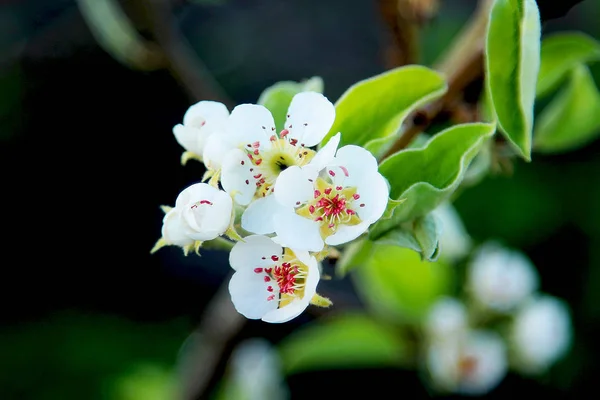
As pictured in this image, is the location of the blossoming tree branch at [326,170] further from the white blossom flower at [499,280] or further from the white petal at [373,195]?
the white blossom flower at [499,280]

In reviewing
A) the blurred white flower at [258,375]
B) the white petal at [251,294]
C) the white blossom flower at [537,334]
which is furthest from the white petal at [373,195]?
the blurred white flower at [258,375]

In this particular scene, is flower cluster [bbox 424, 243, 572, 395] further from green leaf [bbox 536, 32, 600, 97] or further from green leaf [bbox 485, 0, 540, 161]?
green leaf [bbox 485, 0, 540, 161]

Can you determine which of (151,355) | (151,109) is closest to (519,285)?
(151,355)

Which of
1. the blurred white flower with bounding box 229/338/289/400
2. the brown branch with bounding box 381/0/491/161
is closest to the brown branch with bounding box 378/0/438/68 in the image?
the brown branch with bounding box 381/0/491/161

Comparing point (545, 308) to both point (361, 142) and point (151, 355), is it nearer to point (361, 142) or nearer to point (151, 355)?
point (361, 142)

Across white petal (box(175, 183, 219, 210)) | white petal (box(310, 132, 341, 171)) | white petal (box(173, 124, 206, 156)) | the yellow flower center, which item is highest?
white petal (box(173, 124, 206, 156))
